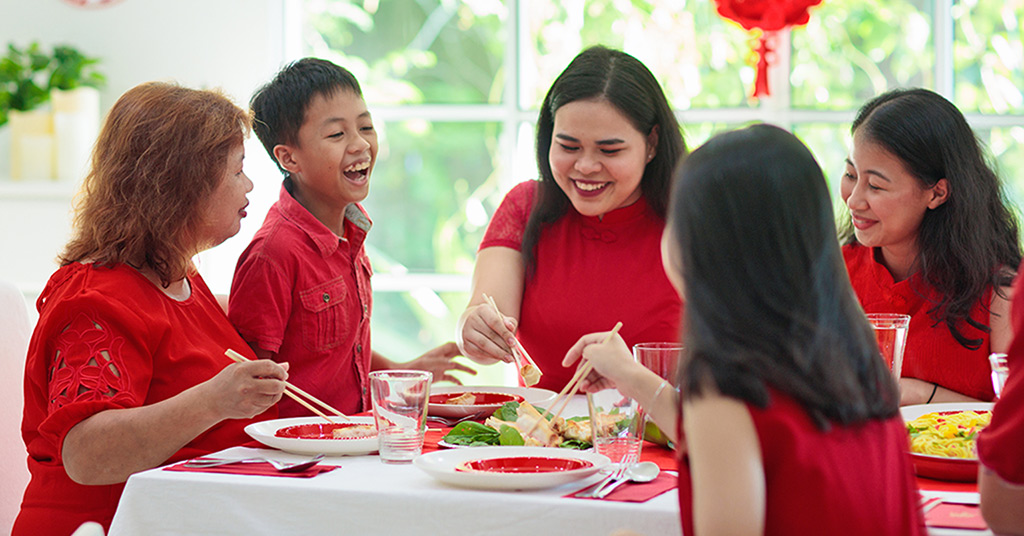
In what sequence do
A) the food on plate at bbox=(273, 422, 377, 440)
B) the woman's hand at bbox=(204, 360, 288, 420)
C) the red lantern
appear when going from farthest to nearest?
the red lantern, the food on plate at bbox=(273, 422, 377, 440), the woman's hand at bbox=(204, 360, 288, 420)

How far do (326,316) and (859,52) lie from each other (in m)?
2.90

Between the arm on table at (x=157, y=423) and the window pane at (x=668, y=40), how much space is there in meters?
2.83

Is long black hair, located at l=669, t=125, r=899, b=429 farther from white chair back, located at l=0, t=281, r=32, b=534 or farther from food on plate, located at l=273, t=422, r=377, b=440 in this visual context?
white chair back, located at l=0, t=281, r=32, b=534

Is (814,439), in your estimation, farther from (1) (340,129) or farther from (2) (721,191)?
(1) (340,129)

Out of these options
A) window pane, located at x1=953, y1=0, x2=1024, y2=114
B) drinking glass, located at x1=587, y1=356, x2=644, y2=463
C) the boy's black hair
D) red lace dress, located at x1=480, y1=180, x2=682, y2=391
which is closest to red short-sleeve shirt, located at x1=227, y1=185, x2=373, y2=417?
the boy's black hair

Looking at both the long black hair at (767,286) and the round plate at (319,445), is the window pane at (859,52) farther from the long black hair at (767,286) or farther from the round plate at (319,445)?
the long black hair at (767,286)

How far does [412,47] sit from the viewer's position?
416 centimetres

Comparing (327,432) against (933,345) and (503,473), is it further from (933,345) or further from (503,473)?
(933,345)

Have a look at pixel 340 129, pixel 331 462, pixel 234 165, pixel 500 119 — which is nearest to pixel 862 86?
pixel 500 119

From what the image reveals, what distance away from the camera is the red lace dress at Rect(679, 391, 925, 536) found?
0.94 metres

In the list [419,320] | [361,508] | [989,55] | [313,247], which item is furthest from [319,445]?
[989,55]

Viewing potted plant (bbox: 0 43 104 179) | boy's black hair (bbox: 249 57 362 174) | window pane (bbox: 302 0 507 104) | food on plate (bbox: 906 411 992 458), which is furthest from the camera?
window pane (bbox: 302 0 507 104)

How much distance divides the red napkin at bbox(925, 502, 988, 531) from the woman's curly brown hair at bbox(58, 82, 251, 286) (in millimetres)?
1267

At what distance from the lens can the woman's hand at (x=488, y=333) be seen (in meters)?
1.92
